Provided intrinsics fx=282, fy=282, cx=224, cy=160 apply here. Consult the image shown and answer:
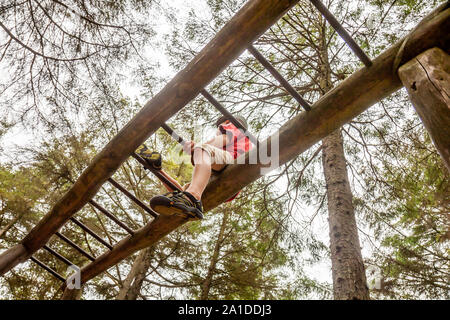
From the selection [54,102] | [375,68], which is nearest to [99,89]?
[54,102]

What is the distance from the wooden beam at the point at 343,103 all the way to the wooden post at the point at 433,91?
9cm

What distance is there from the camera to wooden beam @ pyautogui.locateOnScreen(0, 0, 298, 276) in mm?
1455

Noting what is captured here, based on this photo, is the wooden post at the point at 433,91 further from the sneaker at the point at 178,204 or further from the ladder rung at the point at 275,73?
the sneaker at the point at 178,204

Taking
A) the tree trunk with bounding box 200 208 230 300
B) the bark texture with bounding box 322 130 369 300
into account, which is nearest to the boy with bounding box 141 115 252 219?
the bark texture with bounding box 322 130 369 300

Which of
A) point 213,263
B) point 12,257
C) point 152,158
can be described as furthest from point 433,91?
point 213,263

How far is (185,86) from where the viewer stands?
172cm

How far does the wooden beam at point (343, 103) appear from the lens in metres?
1.28

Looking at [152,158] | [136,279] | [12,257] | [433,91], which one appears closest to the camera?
[433,91]

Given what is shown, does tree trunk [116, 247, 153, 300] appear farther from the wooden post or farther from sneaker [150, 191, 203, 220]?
the wooden post

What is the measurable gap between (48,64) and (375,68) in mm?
3065

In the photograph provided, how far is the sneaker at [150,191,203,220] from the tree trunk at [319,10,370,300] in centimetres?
175

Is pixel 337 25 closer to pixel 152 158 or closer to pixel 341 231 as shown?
pixel 152 158

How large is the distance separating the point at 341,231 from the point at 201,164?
6.14ft

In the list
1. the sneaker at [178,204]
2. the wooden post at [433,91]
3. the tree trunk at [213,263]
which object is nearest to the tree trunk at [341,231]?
the sneaker at [178,204]
